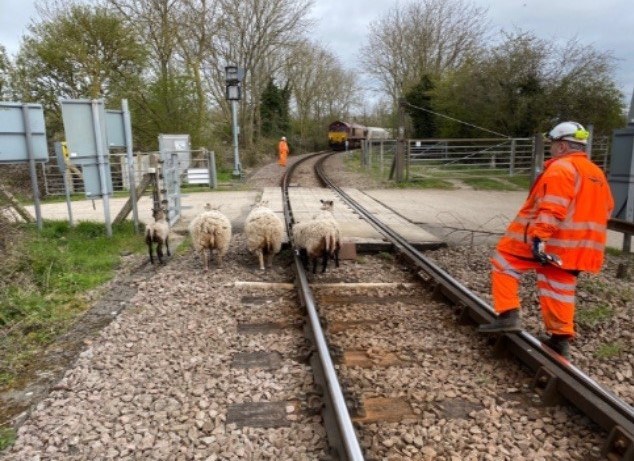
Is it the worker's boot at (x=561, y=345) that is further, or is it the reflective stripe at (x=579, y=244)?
the worker's boot at (x=561, y=345)

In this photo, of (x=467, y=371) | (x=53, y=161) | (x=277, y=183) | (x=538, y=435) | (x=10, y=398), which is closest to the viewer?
(x=538, y=435)

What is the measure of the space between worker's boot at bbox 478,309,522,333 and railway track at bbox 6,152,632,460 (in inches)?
4.2

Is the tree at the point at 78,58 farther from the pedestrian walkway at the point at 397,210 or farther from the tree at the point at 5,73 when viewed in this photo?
the pedestrian walkway at the point at 397,210

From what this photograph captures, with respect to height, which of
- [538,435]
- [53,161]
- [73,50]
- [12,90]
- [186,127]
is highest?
[73,50]

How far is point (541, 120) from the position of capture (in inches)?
812

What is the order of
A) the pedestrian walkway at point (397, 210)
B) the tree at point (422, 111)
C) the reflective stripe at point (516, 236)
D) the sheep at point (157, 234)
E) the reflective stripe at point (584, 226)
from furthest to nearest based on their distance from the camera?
the tree at point (422, 111) < the pedestrian walkway at point (397, 210) < the sheep at point (157, 234) < the reflective stripe at point (516, 236) < the reflective stripe at point (584, 226)

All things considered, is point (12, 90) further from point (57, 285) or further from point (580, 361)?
point (580, 361)

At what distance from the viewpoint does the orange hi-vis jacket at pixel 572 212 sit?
392cm

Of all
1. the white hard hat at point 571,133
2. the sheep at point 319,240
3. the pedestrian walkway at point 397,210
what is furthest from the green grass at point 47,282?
the white hard hat at point 571,133

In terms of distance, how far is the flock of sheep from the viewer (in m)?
6.64

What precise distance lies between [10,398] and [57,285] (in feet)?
9.13

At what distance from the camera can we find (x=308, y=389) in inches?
148

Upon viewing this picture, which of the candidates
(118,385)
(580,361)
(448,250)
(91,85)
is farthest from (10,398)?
(91,85)

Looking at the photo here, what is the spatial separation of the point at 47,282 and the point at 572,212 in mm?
6009
